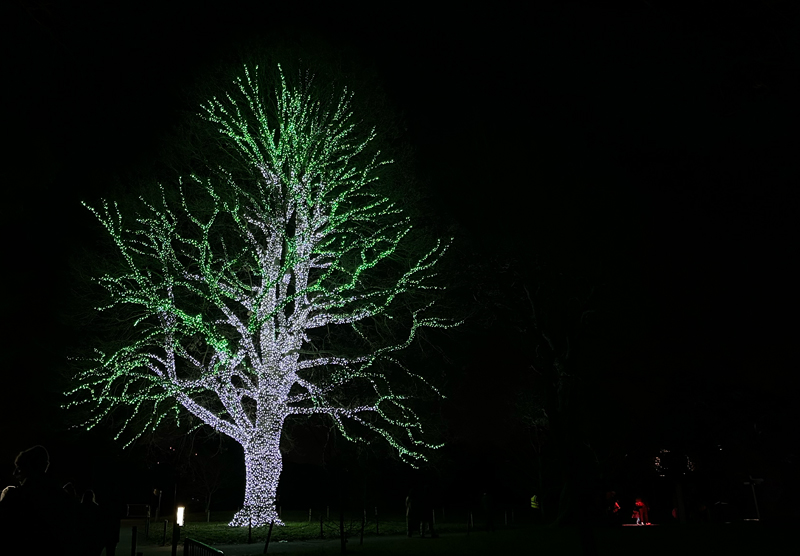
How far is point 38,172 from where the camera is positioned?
69.1ft

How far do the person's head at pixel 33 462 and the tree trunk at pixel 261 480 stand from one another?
12.8m

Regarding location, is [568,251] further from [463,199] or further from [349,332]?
[349,332]

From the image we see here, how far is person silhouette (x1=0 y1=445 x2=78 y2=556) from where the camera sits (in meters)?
3.89

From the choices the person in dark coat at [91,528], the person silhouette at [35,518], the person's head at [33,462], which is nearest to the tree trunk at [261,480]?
the person in dark coat at [91,528]

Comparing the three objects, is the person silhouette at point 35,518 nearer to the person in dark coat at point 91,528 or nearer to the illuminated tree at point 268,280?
the person in dark coat at point 91,528

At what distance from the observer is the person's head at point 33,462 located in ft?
13.5

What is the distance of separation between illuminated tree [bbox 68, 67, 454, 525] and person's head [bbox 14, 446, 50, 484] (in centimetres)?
1169

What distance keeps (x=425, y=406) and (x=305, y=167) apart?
30.1 feet

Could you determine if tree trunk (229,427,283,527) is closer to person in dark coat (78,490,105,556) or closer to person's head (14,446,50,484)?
person in dark coat (78,490,105,556)

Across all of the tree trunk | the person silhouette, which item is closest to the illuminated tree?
the tree trunk

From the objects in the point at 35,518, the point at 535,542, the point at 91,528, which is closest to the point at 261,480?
the point at 535,542

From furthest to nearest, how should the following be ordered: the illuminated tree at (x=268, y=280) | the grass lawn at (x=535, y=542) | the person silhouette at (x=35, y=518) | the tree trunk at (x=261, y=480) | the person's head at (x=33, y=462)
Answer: the illuminated tree at (x=268, y=280) < the tree trunk at (x=261, y=480) < the grass lawn at (x=535, y=542) < the person's head at (x=33, y=462) < the person silhouette at (x=35, y=518)

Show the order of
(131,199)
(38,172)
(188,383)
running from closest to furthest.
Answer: (188,383) → (131,199) → (38,172)

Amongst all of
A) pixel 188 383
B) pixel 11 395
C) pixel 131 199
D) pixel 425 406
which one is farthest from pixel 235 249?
pixel 11 395
